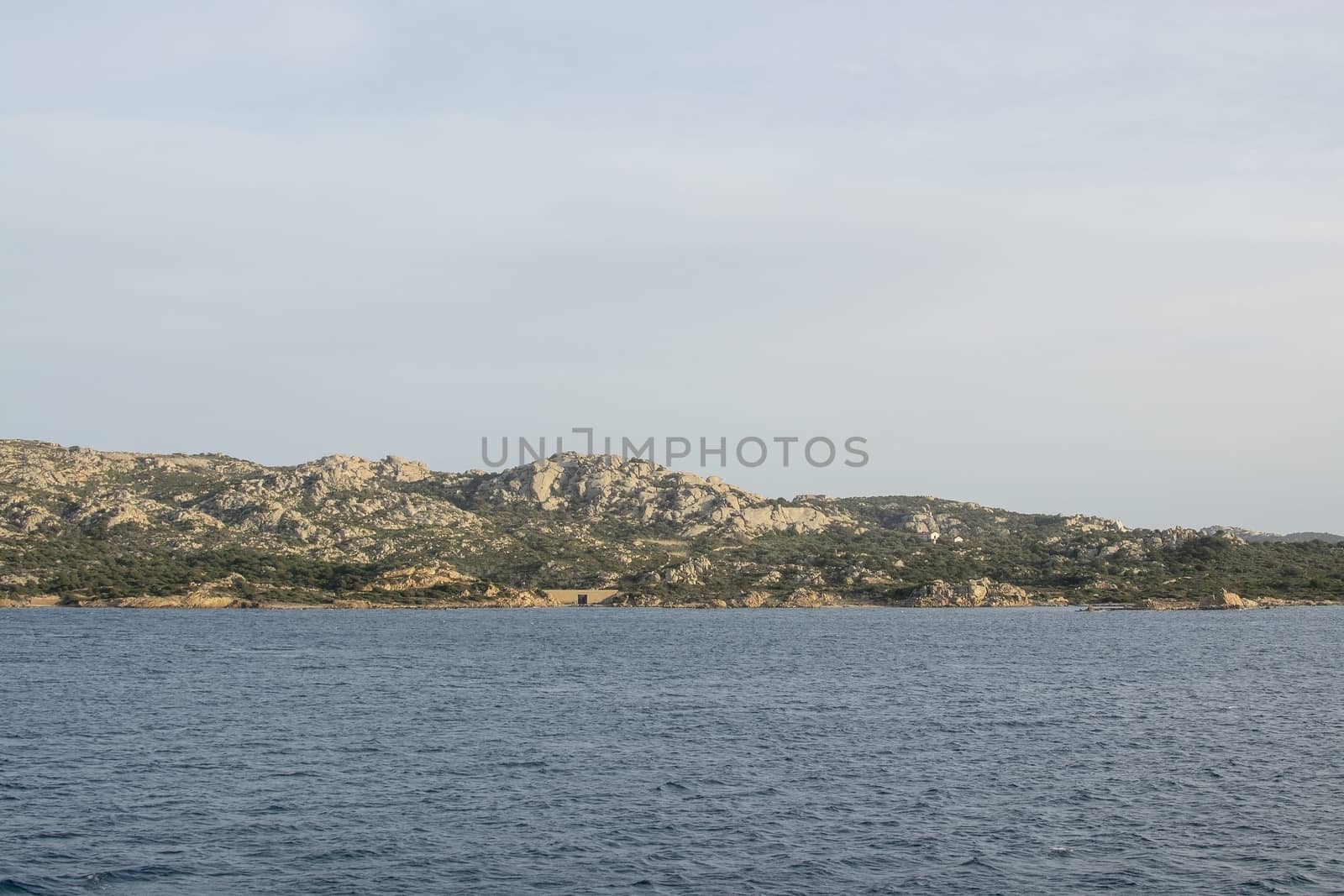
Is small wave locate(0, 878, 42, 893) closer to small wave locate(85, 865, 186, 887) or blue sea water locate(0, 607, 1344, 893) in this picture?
blue sea water locate(0, 607, 1344, 893)

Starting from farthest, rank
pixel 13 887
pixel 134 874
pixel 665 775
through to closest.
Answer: pixel 665 775 < pixel 134 874 < pixel 13 887

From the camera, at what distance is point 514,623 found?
171m

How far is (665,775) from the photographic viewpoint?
52312 mm

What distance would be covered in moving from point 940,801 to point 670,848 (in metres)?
13.1

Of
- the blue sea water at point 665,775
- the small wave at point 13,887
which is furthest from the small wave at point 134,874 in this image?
the small wave at point 13,887

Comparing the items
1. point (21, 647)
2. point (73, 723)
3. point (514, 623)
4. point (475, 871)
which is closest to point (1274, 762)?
point (475, 871)

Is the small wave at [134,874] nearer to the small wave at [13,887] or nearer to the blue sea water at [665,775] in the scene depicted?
the blue sea water at [665,775]

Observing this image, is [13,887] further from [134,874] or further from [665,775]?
[665,775]

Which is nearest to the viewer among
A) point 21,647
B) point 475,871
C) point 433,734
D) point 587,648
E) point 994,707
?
point 475,871

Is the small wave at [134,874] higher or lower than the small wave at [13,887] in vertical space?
higher

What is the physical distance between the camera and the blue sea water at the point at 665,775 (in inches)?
1457

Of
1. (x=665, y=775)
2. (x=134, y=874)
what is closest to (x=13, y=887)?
(x=134, y=874)

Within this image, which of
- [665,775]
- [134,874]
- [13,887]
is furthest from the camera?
[665,775]

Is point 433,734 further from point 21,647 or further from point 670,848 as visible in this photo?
point 21,647
